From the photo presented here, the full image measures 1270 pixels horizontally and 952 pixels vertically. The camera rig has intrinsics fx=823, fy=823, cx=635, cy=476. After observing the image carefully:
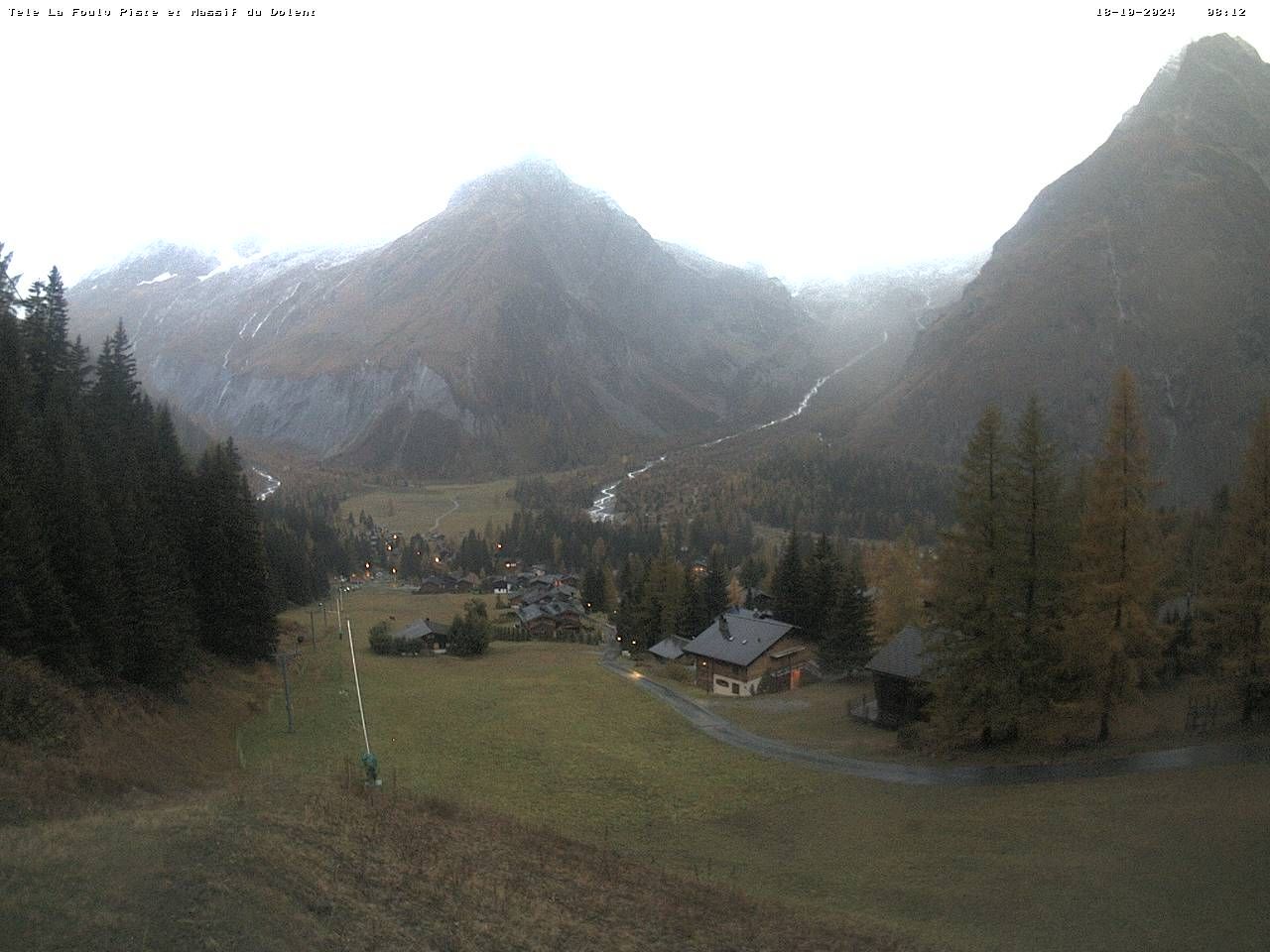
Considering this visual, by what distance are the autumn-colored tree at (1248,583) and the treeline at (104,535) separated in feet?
133

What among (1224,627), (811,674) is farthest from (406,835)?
(811,674)

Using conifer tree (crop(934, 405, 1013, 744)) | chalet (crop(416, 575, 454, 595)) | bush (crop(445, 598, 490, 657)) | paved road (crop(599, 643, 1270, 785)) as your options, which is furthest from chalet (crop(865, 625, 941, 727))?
chalet (crop(416, 575, 454, 595))

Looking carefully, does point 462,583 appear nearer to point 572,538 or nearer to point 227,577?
point 572,538

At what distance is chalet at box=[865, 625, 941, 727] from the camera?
39500mm

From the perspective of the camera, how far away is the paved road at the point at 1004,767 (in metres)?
25.4

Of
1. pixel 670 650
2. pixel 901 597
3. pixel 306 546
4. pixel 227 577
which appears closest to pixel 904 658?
pixel 901 597

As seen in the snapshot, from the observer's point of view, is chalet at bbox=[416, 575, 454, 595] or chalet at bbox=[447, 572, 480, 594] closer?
chalet at bbox=[416, 575, 454, 595]

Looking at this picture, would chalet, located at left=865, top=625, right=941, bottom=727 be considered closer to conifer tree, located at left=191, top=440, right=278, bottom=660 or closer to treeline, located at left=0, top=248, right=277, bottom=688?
treeline, located at left=0, top=248, right=277, bottom=688

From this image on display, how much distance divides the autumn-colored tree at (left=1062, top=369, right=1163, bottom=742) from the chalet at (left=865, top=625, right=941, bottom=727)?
10.9 metres

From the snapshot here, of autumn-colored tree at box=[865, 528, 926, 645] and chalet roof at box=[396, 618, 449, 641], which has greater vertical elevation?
autumn-colored tree at box=[865, 528, 926, 645]

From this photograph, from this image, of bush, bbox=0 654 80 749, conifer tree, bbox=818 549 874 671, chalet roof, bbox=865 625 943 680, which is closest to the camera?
bush, bbox=0 654 80 749

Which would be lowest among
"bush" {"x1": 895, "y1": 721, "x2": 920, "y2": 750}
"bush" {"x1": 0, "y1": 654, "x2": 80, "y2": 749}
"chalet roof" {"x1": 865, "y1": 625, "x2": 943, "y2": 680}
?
"bush" {"x1": 895, "y1": 721, "x2": 920, "y2": 750}

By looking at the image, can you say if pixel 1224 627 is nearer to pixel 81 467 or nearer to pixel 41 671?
pixel 41 671

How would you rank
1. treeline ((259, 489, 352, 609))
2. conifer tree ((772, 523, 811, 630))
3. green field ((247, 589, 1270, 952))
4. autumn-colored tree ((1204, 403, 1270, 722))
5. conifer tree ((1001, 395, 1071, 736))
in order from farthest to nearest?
1. treeline ((259, 489, 352, 609))
2. conifer tree ((772, 523, 811, 630))
3. conifer tree ((1001, 395, 1071, 736))
4. autumn-colored tree ((1204, 403, 1270, 722))
5. green field ((247, 589, 1270, 952))
